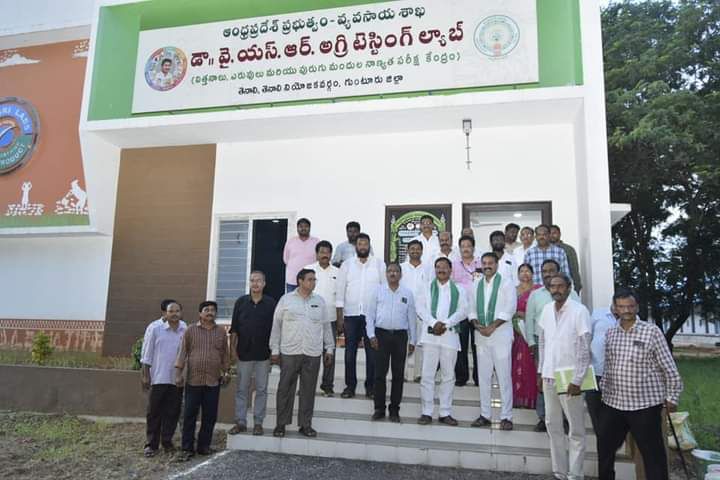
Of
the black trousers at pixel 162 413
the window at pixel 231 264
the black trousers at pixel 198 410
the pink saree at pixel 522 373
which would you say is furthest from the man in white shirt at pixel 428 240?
the black trousers at pixel 162 413

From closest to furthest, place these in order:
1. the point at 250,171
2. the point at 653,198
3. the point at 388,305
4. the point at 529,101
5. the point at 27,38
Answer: the point at 388,305
the point at 529,101
the point at 250,171
the point at 27,38
the point at 653,198

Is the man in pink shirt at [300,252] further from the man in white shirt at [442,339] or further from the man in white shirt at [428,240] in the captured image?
the man in white shirt at [442,339]

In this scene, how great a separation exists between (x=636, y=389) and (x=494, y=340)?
4.67 ft

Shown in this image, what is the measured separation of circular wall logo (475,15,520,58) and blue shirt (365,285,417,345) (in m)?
3.42

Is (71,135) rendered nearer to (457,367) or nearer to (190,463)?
(190,463)

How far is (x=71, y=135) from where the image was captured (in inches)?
357

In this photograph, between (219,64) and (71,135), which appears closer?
(219,64)

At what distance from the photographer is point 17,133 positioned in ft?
30.6

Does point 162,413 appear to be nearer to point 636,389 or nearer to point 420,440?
point 420,440

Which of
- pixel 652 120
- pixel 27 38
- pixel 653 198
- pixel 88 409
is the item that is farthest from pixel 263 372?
pixel 653 198

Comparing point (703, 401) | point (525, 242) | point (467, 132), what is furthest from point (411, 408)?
point (703, 401)

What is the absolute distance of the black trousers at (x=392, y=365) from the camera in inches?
218

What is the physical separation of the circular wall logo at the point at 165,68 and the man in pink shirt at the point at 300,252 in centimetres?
314

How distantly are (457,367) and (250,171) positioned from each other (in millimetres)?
4624
